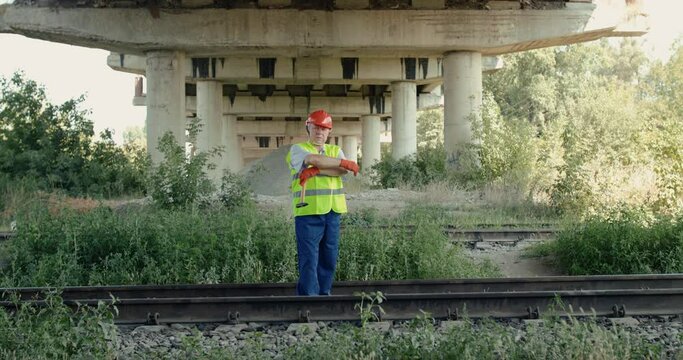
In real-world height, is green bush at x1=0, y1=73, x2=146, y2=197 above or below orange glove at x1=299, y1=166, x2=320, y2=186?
above

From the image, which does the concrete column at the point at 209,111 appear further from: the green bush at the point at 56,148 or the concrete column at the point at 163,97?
the concrete column at the point at 163,97

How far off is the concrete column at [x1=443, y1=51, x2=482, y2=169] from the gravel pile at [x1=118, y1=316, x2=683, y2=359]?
14915 millimetres

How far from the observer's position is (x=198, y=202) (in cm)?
1459

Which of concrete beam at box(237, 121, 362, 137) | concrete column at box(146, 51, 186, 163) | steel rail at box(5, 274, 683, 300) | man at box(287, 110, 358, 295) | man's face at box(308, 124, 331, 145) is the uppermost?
concrete beam at box(237, 121, 362, 137)

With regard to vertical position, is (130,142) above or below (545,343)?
above

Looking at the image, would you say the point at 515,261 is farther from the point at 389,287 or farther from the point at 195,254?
the point at 195,254

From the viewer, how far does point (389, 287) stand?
27.9 ft

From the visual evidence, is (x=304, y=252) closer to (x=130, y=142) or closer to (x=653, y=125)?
(x=653, y=125)

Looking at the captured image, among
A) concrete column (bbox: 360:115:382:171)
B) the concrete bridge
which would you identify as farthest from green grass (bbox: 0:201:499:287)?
concrete column (bbox: 360:115:382:171)

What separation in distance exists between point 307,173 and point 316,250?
2.43 feet

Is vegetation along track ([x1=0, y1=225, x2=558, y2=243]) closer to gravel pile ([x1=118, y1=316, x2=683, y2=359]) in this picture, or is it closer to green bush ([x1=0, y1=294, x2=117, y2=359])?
gravel pile ([x1=118, y1=316, x2=683, y2=359])

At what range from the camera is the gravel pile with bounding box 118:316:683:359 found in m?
6.25

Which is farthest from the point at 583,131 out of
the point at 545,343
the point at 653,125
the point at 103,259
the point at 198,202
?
the point at 545,343

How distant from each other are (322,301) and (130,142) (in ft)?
65.0
